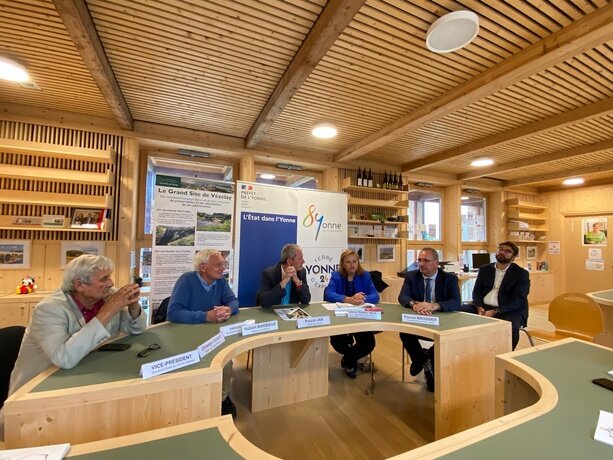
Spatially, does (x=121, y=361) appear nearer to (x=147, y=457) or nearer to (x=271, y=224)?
(x=147, y=457)

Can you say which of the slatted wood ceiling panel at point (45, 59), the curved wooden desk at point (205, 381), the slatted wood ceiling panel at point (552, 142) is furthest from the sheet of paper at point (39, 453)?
the slatted wood ceiling panel at point (552, 142)

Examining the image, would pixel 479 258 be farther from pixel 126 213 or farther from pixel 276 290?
pixel 126 213

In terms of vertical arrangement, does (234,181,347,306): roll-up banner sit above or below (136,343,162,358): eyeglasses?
above

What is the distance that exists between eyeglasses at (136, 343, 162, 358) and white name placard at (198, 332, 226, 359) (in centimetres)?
25

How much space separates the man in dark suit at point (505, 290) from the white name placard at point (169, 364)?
113 inches

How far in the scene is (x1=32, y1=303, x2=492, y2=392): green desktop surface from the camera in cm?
121

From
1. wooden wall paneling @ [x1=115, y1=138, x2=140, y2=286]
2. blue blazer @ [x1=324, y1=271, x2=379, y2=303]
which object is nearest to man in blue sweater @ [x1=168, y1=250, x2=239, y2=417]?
blue blazer @ [x1=324, y1=271, x2=379, y2=303]

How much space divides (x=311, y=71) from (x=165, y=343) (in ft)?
7.16

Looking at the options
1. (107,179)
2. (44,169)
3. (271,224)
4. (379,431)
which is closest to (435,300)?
(379,431)

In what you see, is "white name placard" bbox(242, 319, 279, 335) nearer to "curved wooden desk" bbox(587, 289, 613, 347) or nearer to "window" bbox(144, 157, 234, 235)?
"window" bbox(144, 157, 234, 235)

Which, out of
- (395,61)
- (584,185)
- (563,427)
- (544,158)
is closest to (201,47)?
(395,61)

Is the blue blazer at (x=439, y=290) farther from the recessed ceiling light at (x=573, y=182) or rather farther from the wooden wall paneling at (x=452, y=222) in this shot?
the recessed ceiling light at (x=573, y=182)

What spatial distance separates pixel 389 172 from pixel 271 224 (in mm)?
2699

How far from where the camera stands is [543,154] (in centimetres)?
481
